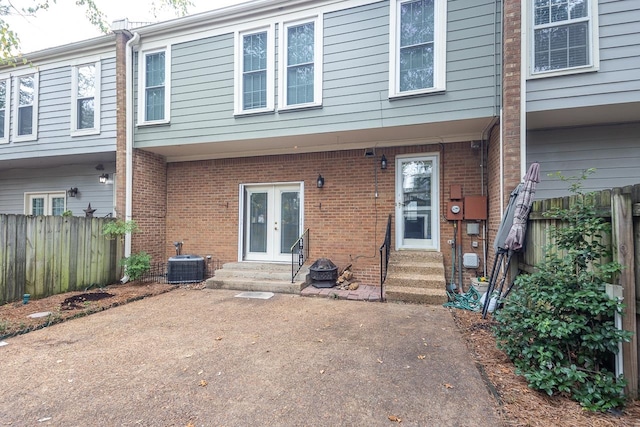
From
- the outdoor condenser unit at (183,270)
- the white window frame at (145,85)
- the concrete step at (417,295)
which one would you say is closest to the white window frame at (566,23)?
the concrete step at (417,295)

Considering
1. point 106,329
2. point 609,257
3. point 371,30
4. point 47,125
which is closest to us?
point 609,257

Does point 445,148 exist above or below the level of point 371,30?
below

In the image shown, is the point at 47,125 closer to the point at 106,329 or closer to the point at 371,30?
the point at 106,329

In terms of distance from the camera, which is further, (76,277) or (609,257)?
(76,277)

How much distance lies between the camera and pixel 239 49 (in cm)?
664

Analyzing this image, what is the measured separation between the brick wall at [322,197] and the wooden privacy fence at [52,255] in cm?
163

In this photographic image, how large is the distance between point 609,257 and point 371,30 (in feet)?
17.0

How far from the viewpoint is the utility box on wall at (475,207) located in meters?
5.99

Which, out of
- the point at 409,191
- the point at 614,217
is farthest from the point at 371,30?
the point at 614,217

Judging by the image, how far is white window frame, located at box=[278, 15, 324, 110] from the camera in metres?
6.03

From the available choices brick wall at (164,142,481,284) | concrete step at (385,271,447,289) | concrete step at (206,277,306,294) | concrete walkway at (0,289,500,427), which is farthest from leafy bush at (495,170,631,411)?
concrete step at (206,277,306,294)

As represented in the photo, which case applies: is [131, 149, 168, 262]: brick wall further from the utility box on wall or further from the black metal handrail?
the utility box on wall

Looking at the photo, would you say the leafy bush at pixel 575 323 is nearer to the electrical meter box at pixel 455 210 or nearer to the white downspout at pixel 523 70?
the white downspout at pixel 523 70

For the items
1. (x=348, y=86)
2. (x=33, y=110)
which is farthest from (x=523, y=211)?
(x=33, y=110)
